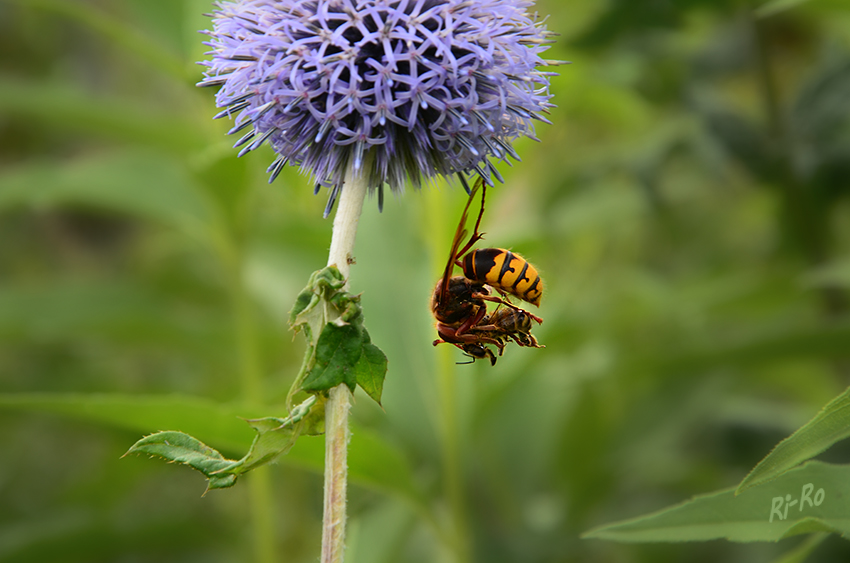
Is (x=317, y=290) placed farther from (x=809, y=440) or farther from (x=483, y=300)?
(x=809, y=440)

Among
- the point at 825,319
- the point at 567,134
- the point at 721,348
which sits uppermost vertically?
the point at 567,134

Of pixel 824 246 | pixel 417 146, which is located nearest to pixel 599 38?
pixel 824 246

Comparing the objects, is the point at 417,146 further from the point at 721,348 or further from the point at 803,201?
the point at 803,201

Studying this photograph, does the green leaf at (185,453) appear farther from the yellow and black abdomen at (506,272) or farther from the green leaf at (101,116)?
the green leaf at (101,116)

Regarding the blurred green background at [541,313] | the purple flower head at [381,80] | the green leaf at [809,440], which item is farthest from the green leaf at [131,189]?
the green leaf at [809,440]

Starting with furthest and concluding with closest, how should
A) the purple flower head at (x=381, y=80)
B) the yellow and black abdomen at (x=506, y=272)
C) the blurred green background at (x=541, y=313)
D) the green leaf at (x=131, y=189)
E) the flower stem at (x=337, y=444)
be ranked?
the green leaf at (x=131, y=189)
the blurred green background at (x=541, y=313)
the yellow and black abdomen at (x=506, y=272)
the purple flower head at (x=381, y=80)
the flower stem at (x=337, y=444)

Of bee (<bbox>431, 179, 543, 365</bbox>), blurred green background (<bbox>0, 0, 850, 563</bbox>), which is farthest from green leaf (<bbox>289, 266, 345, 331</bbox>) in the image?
blurred green background (<bbox>0, 0, 850, 563</bbox>)
